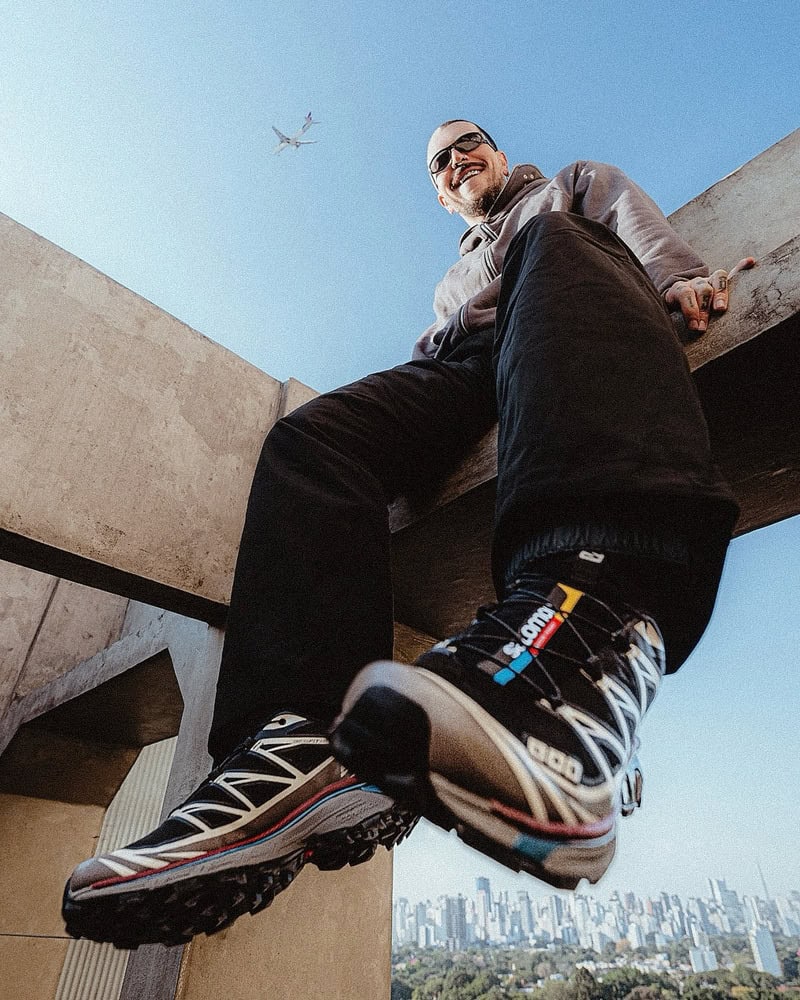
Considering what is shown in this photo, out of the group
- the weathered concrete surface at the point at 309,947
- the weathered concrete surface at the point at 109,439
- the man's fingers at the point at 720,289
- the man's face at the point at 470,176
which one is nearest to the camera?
the man's fingers at the point at 720,289

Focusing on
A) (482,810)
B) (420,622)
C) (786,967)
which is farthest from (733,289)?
(786,967)

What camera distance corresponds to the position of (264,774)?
0.72 m

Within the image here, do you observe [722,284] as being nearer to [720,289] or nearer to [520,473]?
[720,289]

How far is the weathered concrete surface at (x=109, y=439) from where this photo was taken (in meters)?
1.66

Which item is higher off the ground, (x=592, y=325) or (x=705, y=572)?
(x=592, y=325)

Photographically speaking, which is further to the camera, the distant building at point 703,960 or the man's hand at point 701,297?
the distant building at point 703,960

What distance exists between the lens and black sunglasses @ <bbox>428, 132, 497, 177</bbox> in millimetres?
1945

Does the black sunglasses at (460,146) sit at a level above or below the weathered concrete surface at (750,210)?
above

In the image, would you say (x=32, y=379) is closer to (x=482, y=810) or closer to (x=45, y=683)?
(x=482, y=810)

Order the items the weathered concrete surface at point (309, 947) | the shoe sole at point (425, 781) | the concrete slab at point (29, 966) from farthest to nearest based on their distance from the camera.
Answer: the concrete slab at point (29, 966) → the weathered concrete surface at point (309, 947) → the shoe sole at point (425, 781)

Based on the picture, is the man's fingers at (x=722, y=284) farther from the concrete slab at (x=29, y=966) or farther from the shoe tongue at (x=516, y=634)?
the concrete slab at (x=29, y=966)

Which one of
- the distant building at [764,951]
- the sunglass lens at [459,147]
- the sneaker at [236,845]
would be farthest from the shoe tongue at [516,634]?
the sunglass lens at [459,147]

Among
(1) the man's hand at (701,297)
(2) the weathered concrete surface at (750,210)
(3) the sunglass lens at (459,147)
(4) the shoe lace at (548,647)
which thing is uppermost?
(3) the sunglass lens at (459,147)

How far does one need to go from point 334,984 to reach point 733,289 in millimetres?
1960
